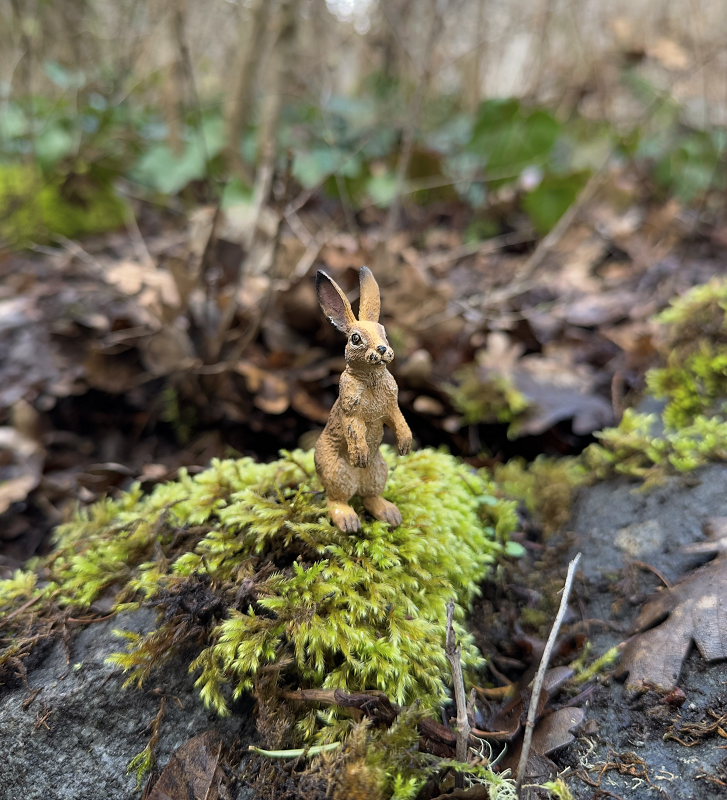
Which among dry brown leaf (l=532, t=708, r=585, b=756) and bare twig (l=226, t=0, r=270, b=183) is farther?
bare twig (l=226, t=0, r=270, b=183)

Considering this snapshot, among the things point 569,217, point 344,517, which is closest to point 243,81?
point 569,217

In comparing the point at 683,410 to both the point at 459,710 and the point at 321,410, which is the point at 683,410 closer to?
the point at 321,410

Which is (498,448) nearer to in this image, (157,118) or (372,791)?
(372,791)

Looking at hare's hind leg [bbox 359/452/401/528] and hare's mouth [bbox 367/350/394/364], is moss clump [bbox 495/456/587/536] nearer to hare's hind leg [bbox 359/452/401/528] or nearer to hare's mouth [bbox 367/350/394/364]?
hare's hind leg [bbox 359/452/401/528]

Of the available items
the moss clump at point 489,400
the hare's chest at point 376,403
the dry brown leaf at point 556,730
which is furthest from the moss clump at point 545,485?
the hare's chest at point 376,403

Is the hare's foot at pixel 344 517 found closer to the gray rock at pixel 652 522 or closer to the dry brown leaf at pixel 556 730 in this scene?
the dry brown leaf at pixel 556 730

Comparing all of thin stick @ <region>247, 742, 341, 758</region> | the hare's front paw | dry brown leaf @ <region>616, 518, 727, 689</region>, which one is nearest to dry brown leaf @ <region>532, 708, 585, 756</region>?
dry brown leaf @ <region>616, 518, 727, 689</region>

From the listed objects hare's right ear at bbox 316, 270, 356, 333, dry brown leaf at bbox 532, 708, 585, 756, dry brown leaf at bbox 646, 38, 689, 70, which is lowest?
dry brown leaf at bbox 532, 708, 585, 756
